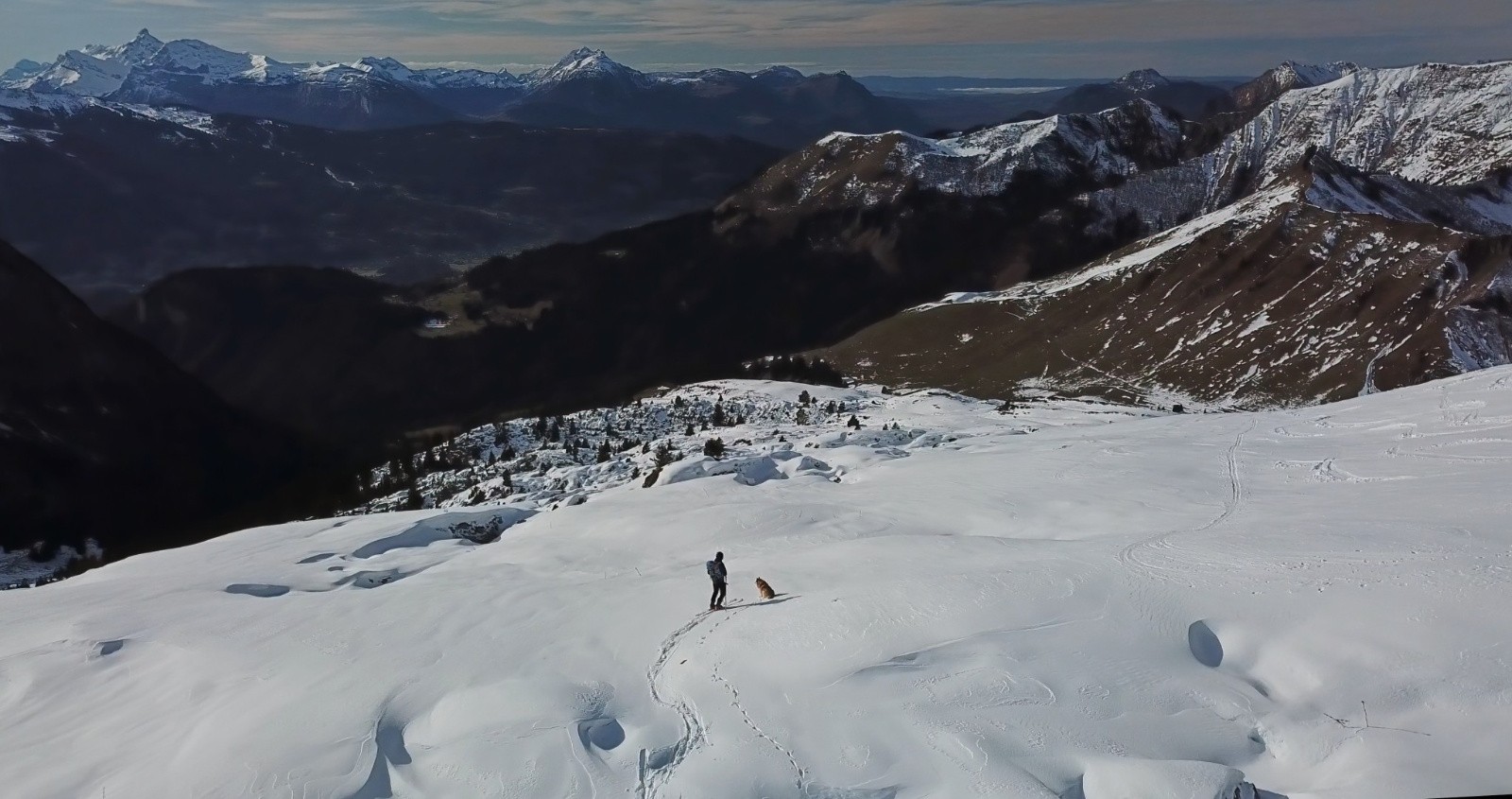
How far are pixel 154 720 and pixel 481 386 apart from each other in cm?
16866

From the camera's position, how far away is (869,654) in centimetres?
Answer: 1586

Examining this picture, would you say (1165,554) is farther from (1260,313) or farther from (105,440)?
(105,440)

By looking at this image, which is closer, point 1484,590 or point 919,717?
point 919,717

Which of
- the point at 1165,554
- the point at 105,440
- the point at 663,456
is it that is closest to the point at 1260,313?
the point at 663,456

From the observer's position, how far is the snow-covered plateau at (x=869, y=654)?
42.9 ft

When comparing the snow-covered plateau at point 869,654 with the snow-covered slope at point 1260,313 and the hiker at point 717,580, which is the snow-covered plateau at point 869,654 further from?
the snow-covered slope at point 1260,313

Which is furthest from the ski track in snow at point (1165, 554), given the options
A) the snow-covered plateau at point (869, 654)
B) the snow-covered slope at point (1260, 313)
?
the snow-covered slope at point (1260, 313)

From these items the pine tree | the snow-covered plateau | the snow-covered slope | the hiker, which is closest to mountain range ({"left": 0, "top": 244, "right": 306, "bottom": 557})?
the pine tree

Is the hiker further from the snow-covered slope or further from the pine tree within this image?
the snow-covered slope

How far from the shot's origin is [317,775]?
547 inches

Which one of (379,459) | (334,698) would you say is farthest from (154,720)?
(379,459)

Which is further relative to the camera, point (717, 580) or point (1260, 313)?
point (1260, 313)

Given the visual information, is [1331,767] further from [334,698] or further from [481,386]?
[481,386]

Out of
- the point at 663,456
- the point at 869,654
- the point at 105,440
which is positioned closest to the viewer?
the point at 869,654
